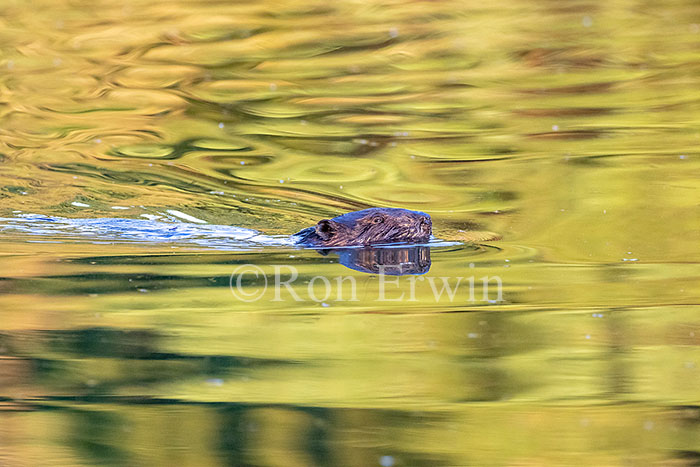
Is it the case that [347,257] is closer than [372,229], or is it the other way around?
[347,257]

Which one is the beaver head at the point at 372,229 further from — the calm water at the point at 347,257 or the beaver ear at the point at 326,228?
the calm water at the point at 347,257

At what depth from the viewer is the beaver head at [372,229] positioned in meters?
7.21

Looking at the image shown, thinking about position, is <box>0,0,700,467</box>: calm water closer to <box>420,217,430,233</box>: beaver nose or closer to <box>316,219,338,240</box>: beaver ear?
<box>420,217,430,233</box>: beaver nose

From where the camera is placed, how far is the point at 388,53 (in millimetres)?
16844

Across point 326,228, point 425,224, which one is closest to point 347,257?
point 326,228

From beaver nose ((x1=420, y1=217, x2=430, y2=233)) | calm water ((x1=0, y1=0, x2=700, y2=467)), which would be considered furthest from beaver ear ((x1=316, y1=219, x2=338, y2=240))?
beaver nose ((x1=420, y1=217, x2=430, y2=233))

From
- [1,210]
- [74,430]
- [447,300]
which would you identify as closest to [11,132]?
[1,210]

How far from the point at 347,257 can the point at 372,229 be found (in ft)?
1.35

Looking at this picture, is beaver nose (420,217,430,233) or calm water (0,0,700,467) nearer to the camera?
calm water (0,0,700,467)

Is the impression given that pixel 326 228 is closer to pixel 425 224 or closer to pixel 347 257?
pixel 347 257

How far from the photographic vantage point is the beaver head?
284 inches

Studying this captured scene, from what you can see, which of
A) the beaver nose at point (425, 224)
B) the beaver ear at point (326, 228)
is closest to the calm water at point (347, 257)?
the beaver nose at point (425, 224)

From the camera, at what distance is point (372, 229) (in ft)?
23.8

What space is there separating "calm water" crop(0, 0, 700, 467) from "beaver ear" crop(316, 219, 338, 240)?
327 millimetres
